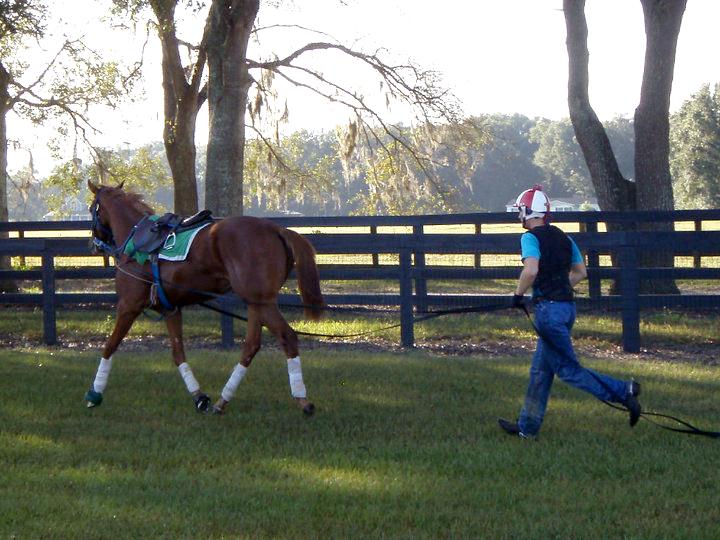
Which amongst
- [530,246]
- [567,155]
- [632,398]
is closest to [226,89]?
[530,246]

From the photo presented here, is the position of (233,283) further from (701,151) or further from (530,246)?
(701,151)

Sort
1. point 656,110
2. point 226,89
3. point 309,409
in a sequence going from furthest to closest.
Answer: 1. point 226,89
2. point 656,110
3. point 309,409

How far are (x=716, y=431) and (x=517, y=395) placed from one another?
2056 millimetres

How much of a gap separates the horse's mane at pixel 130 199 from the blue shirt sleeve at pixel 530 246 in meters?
4.32

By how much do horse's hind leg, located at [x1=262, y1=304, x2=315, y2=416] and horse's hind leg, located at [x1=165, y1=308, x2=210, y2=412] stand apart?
81cm

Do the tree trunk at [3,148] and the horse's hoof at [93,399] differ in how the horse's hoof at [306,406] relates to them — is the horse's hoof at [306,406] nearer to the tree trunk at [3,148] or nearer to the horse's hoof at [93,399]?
the horse's hoof at [93,399]

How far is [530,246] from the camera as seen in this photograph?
7.05 metres

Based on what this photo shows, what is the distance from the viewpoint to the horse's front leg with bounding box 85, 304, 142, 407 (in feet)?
29.4

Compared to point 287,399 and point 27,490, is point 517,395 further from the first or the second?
point 27,490

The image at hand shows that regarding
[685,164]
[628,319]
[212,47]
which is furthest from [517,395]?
[685,164]

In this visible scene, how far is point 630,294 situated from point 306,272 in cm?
478

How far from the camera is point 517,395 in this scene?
9.27 metres

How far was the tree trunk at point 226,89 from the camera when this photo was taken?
16.7m

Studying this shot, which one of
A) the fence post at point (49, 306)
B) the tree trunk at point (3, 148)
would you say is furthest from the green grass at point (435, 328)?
the tree trunk at point (3, 148)
